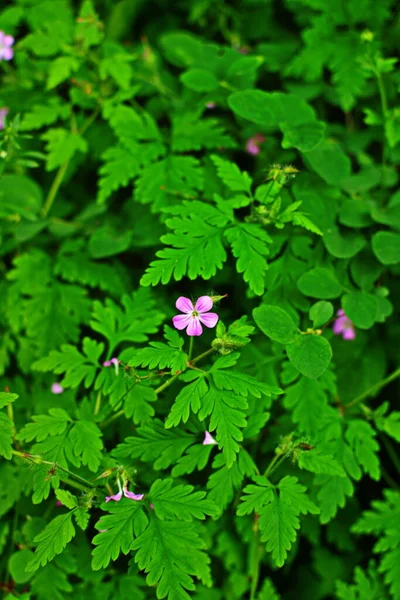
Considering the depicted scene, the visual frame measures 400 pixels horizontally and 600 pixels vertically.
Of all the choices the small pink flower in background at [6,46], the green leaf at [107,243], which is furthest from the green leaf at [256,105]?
the small pink flower in background at [6,46]

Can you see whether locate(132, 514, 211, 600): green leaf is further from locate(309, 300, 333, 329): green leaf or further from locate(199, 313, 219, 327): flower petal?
locate(309, 300, 333, 329): green leaf

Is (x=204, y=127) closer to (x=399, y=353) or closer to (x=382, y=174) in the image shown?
(x=382, y=174)

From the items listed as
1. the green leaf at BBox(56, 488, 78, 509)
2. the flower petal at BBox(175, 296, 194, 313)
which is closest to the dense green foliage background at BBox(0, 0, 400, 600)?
the green leaf at BBox(56, 488, 78, 509)

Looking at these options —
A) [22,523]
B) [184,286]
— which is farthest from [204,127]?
[22,523]

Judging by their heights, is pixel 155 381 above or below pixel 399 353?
above

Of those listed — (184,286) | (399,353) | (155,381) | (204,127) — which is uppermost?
(204,127)

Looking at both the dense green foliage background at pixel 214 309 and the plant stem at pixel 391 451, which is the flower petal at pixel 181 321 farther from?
the plant stem at pixel 391 451

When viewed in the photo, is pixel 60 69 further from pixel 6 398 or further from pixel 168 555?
pixel 168 555
